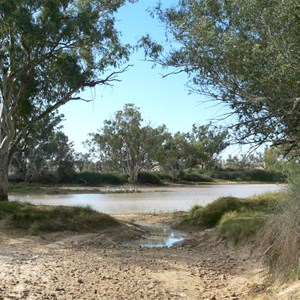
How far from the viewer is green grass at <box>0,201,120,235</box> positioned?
15594mm

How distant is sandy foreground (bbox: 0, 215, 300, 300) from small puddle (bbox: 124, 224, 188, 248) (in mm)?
700

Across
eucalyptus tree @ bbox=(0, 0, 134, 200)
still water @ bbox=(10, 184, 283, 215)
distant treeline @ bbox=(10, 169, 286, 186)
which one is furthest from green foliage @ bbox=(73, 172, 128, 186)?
eucalyptus tree @ bbox=(0, 0, 134, 200)

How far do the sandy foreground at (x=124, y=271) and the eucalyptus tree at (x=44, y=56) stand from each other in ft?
22.2

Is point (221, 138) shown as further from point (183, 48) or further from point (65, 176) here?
point (65, 176)

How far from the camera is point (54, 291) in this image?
7727 millimetres

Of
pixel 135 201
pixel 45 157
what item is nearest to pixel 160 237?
pixel 135 201

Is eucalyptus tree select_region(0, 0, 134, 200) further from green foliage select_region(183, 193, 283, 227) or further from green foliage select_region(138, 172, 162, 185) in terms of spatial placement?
green foliage select_region(138, 172, 162, 185)

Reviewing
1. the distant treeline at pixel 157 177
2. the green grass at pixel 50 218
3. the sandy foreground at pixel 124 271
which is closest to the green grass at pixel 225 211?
the sandy foreground at pixel 124 271

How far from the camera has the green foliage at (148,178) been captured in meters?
72.4

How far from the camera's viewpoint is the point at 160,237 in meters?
16.3

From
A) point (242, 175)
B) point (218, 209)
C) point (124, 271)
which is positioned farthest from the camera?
point (242, 175)

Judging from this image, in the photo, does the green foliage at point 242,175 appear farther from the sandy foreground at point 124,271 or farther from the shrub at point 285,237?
the shrub at point 285,237

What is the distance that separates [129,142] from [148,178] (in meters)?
6.43

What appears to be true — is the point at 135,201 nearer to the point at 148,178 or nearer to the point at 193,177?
the point at 148,178
